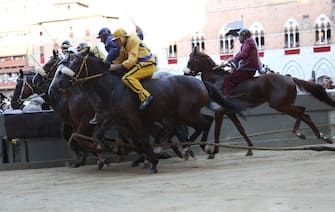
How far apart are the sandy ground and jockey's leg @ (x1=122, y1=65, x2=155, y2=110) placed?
3.89ft

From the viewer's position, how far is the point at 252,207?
5.35m

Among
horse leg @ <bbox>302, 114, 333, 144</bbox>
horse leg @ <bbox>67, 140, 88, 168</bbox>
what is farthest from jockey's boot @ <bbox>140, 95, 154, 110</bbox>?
horse leg @ <bbox>302, 114, 333, 144</bbox>

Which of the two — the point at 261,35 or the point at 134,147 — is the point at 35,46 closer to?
the point at 261,35

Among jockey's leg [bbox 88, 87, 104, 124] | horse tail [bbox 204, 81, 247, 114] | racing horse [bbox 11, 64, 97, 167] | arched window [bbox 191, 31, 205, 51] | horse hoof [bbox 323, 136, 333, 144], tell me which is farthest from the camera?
arched window [bbox 191, 31, 205, 51]

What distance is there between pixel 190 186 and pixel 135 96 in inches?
89.6

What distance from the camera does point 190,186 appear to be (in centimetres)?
686

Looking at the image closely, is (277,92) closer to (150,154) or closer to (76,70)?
(150,154)

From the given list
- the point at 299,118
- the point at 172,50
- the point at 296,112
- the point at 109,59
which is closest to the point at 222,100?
the point at 296,112

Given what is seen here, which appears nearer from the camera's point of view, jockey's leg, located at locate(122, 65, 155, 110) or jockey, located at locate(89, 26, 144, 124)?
jockey's leg, located at locate(122, 65, 155, 110)

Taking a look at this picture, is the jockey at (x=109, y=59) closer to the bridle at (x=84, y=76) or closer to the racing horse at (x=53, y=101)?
the bridle at (x=84, y=76)

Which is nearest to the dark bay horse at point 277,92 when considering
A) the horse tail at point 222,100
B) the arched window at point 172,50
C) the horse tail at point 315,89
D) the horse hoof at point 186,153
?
the horse tail at point 315,89

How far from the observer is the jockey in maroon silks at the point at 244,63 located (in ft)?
33.6

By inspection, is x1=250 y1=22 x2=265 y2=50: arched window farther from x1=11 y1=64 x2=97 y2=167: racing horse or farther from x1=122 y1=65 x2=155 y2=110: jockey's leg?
x1=122 y1=65 x2=155 y2=110: jockey's leg

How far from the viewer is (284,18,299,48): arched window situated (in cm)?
3778
